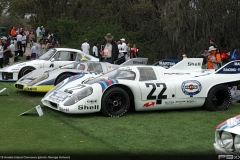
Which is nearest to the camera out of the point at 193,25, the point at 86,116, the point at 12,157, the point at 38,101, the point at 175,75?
the point at 12,157

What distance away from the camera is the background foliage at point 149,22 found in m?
32.8

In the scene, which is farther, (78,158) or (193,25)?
(193,25)

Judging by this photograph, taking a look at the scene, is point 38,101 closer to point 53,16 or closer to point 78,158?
point 78,158

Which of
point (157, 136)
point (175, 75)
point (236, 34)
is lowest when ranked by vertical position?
point (157, 136)

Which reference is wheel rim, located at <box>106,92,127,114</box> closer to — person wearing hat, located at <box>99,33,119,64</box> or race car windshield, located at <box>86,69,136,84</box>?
race car windshield, located at <box>86,69,136,84</box>

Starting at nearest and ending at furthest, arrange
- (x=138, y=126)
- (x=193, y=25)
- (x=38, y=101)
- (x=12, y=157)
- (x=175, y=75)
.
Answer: (x=12, y=157)
(x=138, y=126)
(x=175, y=75)
(x=38, y=101)
(x=193, y=25)

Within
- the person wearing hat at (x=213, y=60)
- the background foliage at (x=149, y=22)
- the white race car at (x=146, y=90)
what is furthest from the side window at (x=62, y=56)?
the background foliage at (x=149, y=22)

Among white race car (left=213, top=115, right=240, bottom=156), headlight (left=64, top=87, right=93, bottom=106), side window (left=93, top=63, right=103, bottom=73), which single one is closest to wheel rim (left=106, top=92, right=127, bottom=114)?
headlight (left=64, top=87, right=93, bottom=106)

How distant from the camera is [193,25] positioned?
33.1m

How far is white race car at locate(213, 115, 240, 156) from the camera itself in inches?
229

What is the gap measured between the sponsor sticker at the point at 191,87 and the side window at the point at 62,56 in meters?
7.68

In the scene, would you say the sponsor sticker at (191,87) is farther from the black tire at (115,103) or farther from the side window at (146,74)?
the black tire at (115,103)

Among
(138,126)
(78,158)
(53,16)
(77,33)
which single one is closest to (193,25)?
(77,33)

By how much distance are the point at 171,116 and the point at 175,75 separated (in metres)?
1.24
